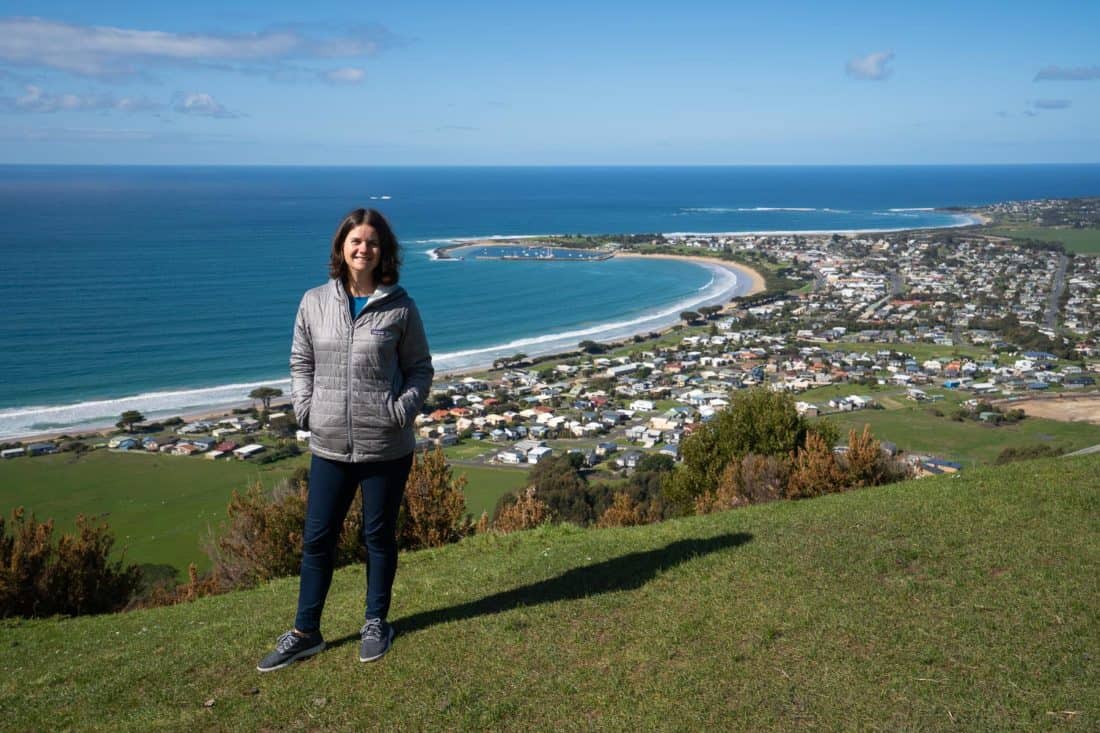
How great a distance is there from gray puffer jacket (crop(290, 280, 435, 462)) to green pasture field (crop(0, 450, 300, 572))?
14062mm

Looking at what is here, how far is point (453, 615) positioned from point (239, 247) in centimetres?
8166

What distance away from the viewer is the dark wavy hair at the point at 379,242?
4.09 m

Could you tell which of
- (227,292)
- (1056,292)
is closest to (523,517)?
(227,292)

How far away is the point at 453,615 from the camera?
481 cm

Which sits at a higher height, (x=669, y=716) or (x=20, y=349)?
(x=669, y=716)

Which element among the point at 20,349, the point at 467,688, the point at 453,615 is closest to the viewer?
the point at 467,688

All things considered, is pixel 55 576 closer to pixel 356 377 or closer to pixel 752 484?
pixel 356 377

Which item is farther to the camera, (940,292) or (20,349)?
(940,292)

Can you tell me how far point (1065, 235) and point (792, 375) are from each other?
234 feet

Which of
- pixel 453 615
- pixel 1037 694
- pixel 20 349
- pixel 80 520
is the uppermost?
pixel 1037 694

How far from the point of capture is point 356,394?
4031mm

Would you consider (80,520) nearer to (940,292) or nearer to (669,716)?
(669,716)

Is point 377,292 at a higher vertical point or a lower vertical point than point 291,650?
higher

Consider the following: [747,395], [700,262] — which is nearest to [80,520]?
[747,395]
